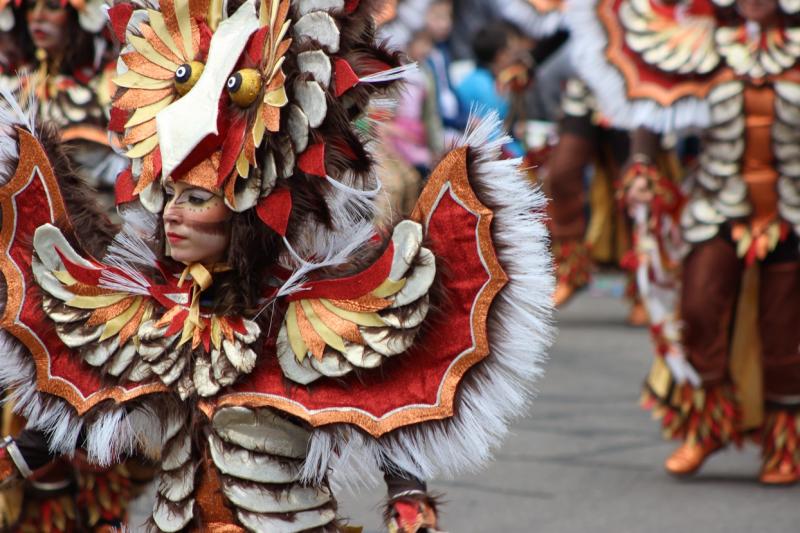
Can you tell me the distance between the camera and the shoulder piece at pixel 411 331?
2.90 m

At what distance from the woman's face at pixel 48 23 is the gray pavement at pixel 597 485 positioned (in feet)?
5.65

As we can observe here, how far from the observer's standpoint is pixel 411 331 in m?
2.93

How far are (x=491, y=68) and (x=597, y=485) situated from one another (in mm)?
5467

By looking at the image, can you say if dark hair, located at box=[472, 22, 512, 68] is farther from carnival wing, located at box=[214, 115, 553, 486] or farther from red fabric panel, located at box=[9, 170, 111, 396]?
carnival wing, located at box=[214, 115, 553, 486]

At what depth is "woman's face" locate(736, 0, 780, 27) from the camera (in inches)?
205

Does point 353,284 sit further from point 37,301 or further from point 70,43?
point 70,43

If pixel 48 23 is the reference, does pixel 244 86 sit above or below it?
above

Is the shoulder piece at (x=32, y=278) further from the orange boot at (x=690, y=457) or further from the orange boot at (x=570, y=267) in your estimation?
the orange boot at (x=570, y=267)

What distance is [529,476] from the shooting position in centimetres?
588

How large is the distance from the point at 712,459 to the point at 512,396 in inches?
134

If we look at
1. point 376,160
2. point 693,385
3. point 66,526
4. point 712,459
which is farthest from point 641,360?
point 376,160

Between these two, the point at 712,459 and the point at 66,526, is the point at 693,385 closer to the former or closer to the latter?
the point at 712,459

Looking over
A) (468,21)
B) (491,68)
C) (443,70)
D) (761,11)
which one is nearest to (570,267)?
(443,70)

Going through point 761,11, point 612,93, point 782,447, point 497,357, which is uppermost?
point 761,11
